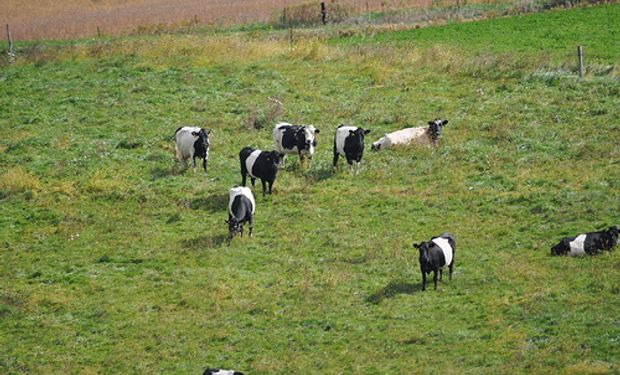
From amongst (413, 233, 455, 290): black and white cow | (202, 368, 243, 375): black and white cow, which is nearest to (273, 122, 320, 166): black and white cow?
(413, 233, 455, 290): black and white cow

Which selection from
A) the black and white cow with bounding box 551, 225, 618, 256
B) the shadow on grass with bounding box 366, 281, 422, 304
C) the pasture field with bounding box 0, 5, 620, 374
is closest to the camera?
the pasture field with bounding box 0, 5, 620, 374

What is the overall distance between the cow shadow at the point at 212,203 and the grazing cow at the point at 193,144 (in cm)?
229

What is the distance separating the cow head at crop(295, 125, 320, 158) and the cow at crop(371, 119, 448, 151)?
8.80 feet

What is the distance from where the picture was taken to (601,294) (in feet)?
66.9

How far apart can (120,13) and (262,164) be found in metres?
41.5

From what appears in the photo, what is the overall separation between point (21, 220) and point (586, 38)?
28735 mm

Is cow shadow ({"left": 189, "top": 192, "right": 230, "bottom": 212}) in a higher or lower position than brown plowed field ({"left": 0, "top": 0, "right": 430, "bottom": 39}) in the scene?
lower

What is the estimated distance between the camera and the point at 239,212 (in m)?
25.6

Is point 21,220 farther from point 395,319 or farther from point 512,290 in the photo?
point 512,290

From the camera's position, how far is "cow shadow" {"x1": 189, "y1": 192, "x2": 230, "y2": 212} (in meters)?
28.2

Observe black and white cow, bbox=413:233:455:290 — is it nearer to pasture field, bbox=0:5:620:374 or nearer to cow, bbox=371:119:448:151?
pasture field, bbox=0:5:620:374

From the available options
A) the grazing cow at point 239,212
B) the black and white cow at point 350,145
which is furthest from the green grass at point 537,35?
the grazing cow at point 239,212

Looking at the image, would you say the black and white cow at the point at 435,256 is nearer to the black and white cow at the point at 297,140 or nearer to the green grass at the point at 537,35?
the black and white cow at the point at 297,140

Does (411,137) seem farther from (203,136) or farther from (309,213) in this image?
(203,136)
